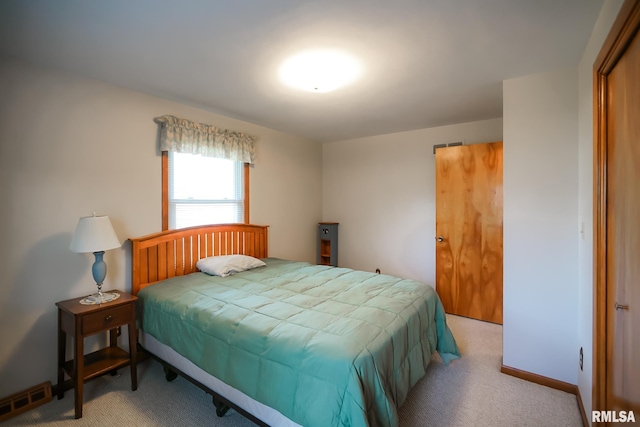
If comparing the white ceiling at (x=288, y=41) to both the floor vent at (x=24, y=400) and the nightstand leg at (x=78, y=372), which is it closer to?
the nightstand leg at (x=78, y=372)

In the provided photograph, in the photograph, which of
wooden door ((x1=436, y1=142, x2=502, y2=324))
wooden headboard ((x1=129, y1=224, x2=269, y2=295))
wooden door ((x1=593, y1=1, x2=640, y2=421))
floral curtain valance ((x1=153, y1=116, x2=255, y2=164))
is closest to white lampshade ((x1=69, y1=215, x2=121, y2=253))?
wooden headboard ((x1=129, y1=224, x2=269, y2=295))

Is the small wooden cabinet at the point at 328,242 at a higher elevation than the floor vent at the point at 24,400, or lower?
higher

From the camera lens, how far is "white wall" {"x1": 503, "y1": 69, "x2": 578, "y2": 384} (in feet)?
6.94

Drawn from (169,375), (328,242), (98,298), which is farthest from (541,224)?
(98,298)

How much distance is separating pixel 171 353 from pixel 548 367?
292 cm

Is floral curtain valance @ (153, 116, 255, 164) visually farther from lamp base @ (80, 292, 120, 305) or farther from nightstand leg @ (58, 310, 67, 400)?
nightstand leg @ (58, 310, 67, 400)

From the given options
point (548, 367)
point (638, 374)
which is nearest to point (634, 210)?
point (638, 374)

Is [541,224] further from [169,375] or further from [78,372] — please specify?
[78,372]

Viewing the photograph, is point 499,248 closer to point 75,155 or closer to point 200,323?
point 200,323

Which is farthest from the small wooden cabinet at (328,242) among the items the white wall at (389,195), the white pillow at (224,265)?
the white pillow at (224,265)

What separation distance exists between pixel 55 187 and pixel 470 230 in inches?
159

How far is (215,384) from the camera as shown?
6.07 ft

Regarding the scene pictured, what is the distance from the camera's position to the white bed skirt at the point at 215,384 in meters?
1.56

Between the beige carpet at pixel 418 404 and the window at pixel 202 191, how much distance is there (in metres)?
1.42
